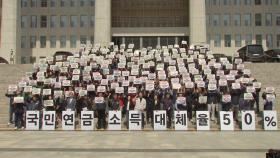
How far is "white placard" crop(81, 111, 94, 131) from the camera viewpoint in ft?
73.5

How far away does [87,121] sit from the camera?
22.5 metres

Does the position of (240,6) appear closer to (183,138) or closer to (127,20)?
(127,20)

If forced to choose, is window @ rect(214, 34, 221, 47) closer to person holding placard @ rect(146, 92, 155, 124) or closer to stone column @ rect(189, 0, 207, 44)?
stone column @ rect(189, 0, 207, 44)

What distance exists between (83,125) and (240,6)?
5278 cm

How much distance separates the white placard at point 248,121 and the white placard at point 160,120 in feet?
11.5

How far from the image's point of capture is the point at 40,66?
29.5 metres

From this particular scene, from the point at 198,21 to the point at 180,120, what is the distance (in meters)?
42.0

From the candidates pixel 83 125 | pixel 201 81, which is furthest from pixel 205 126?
pixel 83 125

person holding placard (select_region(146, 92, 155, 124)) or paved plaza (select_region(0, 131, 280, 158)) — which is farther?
person holding placard (select_region(146, 92, 155, 124))

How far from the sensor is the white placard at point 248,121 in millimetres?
22250

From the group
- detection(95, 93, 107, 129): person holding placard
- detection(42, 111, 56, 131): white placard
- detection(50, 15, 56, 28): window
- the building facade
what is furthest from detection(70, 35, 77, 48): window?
detection(42, 111, 56, 131): white placard

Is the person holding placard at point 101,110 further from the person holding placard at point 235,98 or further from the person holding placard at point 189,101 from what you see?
the person holding placard at point 235,98

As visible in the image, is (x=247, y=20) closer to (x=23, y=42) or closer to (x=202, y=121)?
(x=23, y=42)

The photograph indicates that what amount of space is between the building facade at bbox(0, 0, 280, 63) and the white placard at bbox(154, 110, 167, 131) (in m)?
43.6
